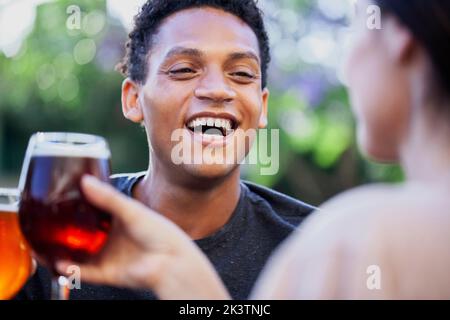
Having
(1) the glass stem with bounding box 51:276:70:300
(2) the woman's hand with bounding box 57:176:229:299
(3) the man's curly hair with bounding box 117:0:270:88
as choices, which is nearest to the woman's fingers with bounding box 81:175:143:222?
(2) the woman's hand with bounding box 57:176:229:299

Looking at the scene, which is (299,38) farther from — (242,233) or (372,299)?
(372,299)

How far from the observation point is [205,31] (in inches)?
135

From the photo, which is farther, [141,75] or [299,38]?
[299,38]

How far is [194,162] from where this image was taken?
10.8ft

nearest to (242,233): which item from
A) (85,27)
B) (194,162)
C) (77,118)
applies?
(194,162)

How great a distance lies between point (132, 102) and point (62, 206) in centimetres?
208

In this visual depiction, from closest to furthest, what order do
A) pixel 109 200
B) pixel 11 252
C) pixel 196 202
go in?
pixel 109 200 < pixel 11 252 < pixel 196 202

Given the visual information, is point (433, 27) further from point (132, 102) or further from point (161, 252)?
point (132, 102)

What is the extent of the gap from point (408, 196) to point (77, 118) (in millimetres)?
14278

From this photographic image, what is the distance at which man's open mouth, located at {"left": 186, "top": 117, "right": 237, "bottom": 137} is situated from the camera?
3.31 meters

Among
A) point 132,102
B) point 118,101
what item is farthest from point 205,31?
point 118,101

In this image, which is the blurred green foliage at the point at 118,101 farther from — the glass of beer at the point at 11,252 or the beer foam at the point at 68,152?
the beer foam at the point at 68,152

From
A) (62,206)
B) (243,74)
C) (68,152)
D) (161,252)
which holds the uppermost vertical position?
(243,74)

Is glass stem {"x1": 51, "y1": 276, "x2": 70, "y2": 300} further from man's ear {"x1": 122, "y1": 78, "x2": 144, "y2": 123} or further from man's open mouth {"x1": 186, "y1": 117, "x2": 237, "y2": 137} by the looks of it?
man's ear {"x1": 122, "y1": 78, "x2": 144, "y2": 123}
